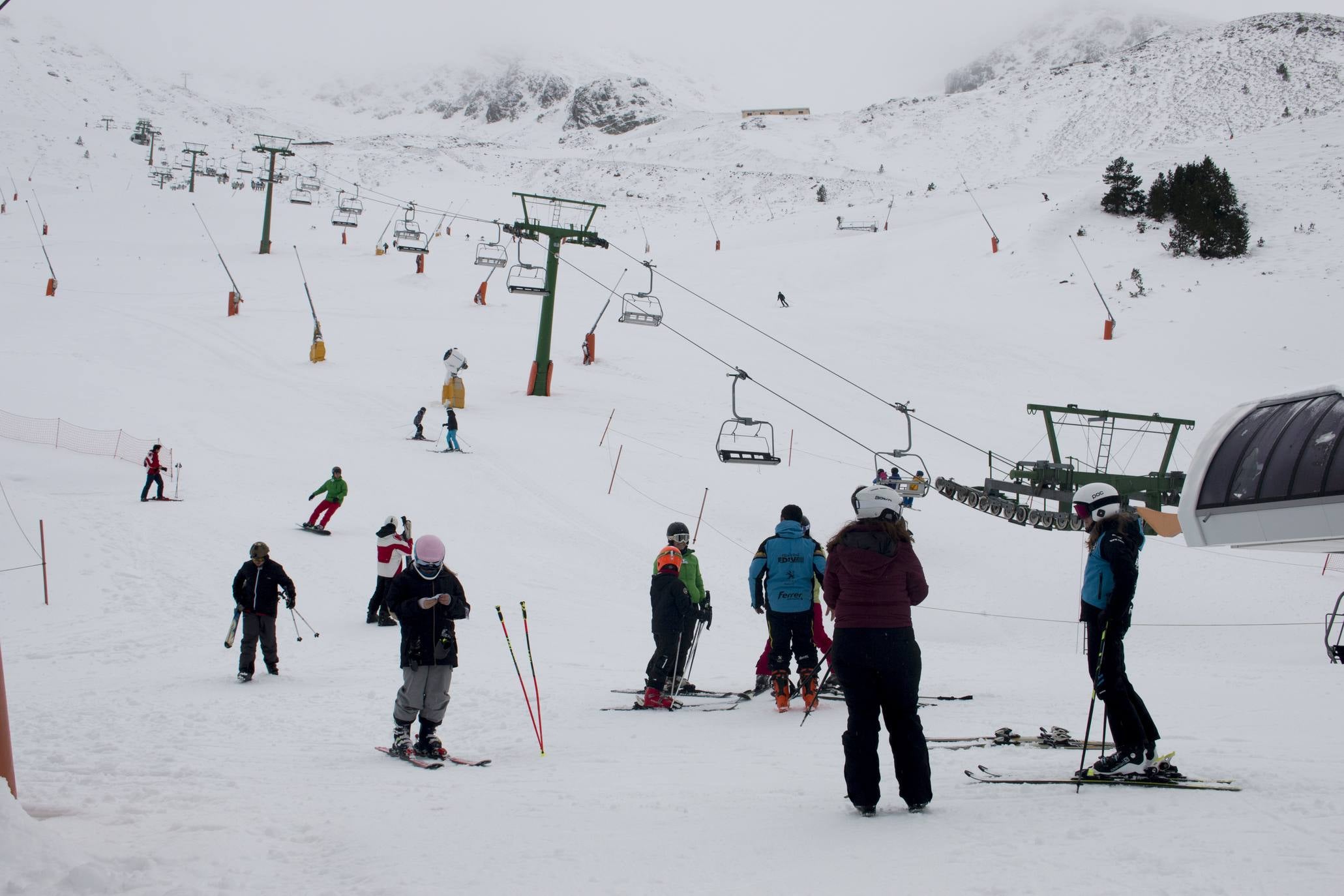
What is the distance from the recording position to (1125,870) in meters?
3.84

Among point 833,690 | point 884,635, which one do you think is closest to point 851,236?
point 833,690

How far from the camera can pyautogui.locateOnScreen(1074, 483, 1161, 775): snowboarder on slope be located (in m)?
5.21

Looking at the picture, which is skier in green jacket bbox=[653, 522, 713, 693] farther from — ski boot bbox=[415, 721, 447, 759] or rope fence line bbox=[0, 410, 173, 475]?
rope fence line bbox=[0, 410, 173, 475]

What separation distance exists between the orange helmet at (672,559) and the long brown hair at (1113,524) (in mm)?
3893

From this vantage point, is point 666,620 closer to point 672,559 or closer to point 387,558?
point 672,559

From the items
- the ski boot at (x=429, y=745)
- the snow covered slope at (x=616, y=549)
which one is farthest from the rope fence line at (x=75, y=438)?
the ski boot at (x=429, y=745)

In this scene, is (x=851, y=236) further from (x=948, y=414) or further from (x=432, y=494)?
(x=432, y=494)

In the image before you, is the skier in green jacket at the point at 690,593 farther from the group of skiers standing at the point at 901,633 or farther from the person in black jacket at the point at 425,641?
the group of skiers standing at the point at 901,633

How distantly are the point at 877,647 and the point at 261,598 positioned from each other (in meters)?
7.25

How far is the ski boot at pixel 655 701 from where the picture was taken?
28.1 ft

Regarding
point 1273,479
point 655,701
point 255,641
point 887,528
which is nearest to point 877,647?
point 887,528

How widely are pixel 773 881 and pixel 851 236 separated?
45.5 m

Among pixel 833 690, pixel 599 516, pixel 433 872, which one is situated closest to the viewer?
pixel 433 872

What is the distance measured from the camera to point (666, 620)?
337 inches
